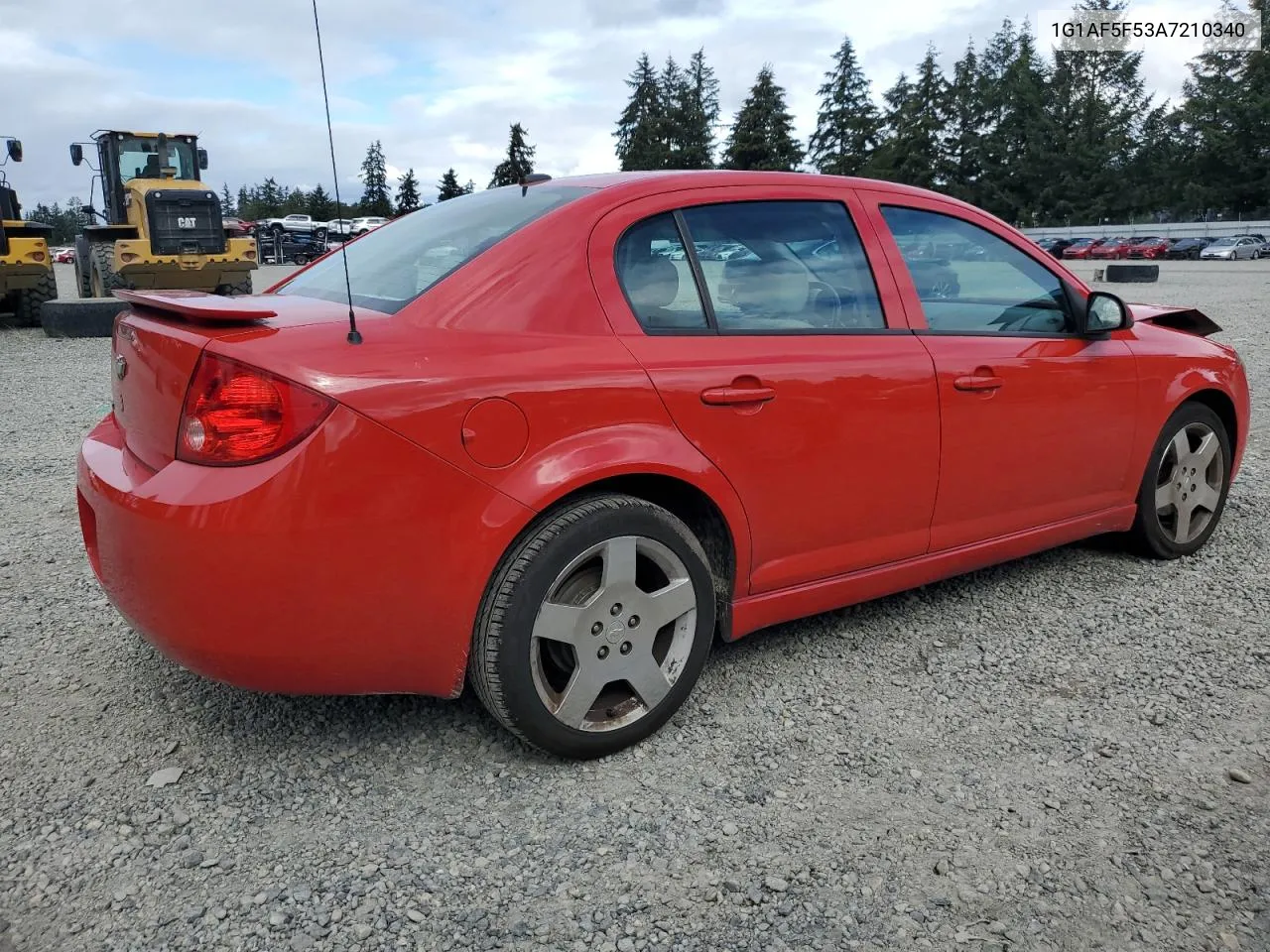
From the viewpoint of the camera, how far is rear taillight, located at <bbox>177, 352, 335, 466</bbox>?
219cm

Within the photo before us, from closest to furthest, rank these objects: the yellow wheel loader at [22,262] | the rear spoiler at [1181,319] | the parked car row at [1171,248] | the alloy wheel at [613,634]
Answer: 1. the alloy wheel at [613,634]
2. the rear spoiler at [1181,319]
3. the yellow wheel loader at [22,262]
4. the parked car row at [1171,248]

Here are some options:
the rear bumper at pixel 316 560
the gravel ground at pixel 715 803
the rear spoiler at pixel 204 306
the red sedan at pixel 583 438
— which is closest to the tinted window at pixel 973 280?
the red sedan at pixel 583 438

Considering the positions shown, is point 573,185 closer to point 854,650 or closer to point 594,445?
point 594,445

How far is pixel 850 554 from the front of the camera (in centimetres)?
311

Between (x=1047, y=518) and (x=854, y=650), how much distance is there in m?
Result: 0.97

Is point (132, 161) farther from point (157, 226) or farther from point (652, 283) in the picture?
point (652, 283)

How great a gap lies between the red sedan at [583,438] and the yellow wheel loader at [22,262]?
13031mm

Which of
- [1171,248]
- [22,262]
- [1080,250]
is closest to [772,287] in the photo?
[22,262]

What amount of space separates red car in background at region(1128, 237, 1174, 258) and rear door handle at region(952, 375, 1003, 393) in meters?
49.2

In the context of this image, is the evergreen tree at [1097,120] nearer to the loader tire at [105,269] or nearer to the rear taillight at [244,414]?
the loader tire at [105,269]

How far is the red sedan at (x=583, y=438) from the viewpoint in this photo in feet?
7.30

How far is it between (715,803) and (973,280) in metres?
2.08

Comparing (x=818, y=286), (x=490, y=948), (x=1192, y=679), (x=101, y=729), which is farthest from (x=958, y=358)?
(x=101, y=729)

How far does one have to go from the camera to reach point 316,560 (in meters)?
2.20
